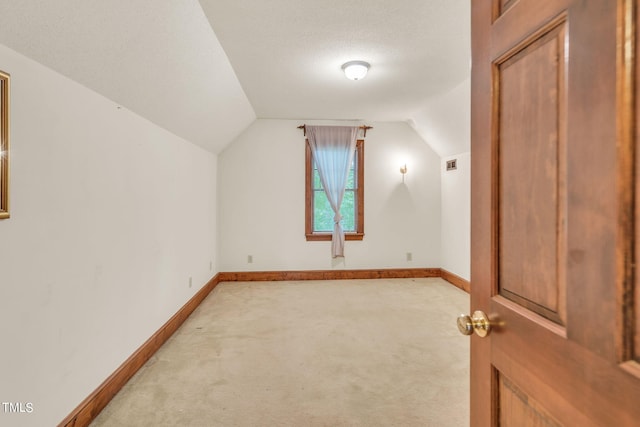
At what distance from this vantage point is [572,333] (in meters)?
0.61

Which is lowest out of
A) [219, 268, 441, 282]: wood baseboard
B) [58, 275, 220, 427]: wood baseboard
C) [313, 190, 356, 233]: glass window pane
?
[58, 275, 220, 427]: wood baseboard

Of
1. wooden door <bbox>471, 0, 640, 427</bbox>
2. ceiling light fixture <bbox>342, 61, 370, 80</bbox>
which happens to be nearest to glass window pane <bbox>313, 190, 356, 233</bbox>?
ceiling light fixture <bbox>342, 61, 370, 80</bbox>

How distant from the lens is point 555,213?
2.20ft

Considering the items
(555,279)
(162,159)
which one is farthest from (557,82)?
(162,159)

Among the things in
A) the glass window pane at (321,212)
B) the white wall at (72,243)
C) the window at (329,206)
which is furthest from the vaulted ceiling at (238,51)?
the glass window pane at (321,212)

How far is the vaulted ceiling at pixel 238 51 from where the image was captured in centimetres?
160

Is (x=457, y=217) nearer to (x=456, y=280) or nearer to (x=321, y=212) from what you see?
(x=456, y=280)

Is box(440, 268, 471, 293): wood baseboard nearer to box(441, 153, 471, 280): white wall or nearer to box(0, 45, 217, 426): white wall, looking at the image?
box(441, 153, 471, 280): white wall

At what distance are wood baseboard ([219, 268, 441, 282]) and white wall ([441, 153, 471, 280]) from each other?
44cm

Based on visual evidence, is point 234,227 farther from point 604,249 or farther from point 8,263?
point 604,249

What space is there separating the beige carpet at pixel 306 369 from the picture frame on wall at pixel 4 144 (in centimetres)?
130

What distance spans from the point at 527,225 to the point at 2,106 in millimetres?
1874

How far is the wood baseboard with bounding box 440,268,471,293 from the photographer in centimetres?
452

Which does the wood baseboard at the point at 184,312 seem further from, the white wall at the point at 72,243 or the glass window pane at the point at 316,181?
the glass window pane at the point at 316,181
